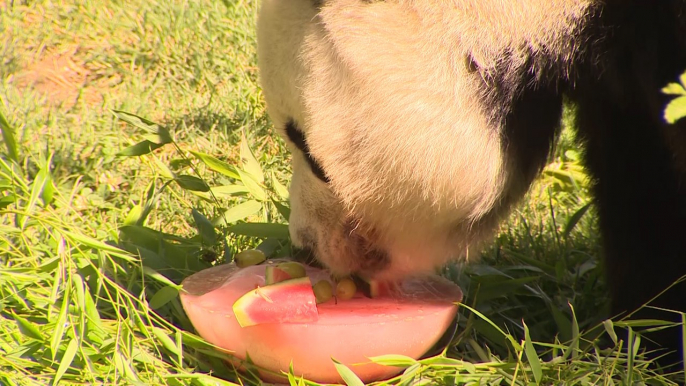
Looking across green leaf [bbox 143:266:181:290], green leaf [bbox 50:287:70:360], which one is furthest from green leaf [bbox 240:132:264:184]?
green leaf [bbox 50:287:70:360]

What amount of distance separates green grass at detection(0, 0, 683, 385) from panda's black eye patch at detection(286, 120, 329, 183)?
46 cm

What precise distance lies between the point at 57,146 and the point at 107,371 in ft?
5.46

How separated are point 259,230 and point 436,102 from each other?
104 centimetres

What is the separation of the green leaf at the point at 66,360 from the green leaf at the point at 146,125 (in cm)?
78

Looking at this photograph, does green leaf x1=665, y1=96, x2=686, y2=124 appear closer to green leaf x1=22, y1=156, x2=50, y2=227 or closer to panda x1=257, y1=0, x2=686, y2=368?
panda x1=257, y1=0, x2=686, y2=368

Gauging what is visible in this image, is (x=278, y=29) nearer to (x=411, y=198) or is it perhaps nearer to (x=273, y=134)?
(x=411, y=198)

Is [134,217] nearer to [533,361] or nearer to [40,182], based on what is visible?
[40,182]

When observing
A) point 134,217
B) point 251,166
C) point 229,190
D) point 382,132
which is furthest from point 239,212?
point 382,132

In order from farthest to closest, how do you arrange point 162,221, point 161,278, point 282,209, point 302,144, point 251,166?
point 162,221
point 251,166
point 282,209
point 161,278
point 302,144

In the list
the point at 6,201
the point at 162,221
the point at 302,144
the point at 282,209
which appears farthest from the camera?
the point at 162,221

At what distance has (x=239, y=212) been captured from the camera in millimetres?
2607

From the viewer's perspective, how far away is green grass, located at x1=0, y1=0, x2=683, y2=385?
73.0 inches

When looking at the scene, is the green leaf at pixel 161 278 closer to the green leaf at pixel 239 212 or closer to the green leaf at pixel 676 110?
the green leaf at pixel 239 212

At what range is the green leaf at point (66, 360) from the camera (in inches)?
67.3
